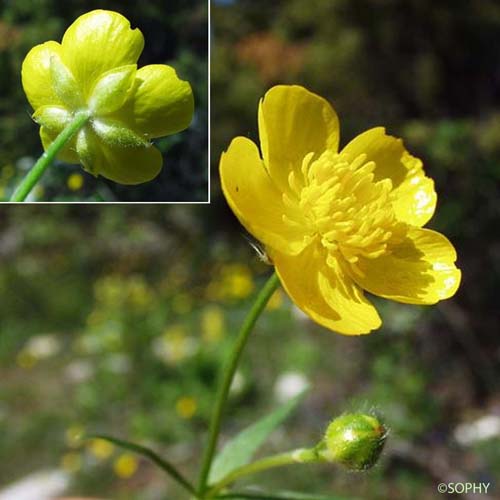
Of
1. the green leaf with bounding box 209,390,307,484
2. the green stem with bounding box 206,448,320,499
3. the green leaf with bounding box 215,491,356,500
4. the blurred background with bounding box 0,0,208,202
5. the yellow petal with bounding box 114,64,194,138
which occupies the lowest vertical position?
the green leaf with bounding box 209,390,307,484

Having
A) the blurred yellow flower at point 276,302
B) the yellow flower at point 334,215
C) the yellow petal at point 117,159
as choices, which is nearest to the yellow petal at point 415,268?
the yellow flower at point 334,215

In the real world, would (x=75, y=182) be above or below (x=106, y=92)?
below

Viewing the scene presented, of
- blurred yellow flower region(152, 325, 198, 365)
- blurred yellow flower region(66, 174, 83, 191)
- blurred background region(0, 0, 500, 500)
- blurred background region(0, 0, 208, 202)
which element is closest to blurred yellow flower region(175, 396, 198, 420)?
blurred background region(0, 0, 500, 500)

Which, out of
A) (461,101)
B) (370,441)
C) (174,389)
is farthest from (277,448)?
(461,101)

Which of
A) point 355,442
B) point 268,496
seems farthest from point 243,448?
point 355,442

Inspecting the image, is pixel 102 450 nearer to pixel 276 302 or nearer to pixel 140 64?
pixel 276 302

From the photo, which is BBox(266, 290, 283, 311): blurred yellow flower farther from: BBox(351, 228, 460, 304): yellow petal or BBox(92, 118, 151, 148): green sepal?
BBox(92, 118, 151, 148): green sepal

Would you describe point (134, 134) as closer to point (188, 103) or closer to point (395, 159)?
point (188, 103)
